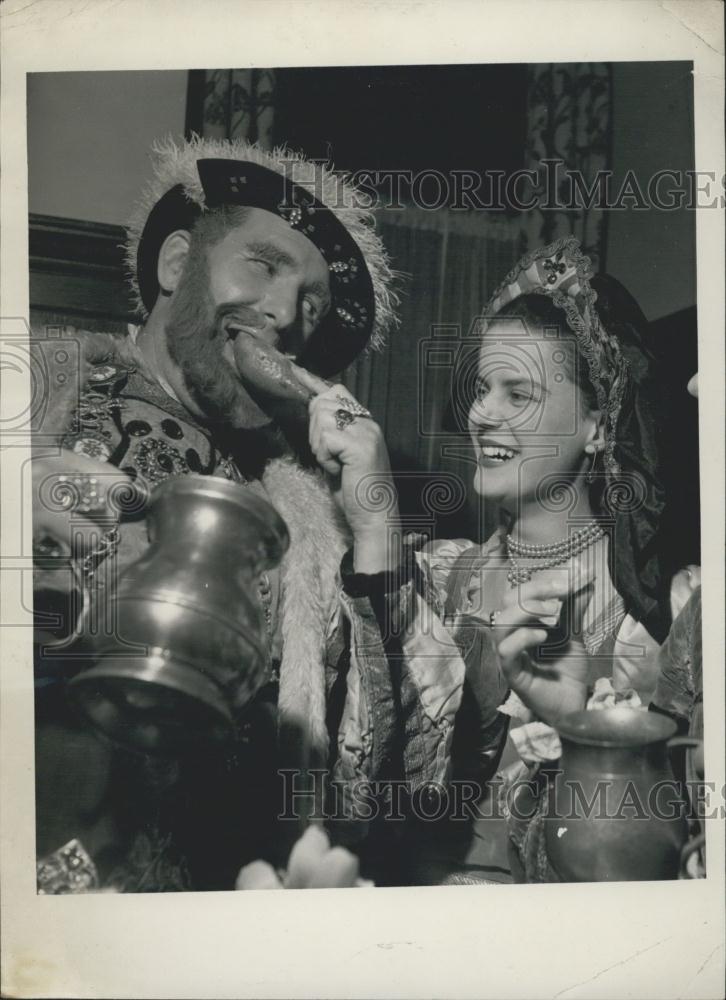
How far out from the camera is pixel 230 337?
3236 mm

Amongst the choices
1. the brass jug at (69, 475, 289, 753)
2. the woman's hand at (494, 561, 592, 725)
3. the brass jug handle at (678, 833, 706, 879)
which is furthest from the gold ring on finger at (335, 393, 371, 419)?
the brass jug handle at (678, 833, 706, 879)

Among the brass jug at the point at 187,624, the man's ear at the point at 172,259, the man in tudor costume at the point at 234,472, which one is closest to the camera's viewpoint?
the brass jug at the point at 187,624

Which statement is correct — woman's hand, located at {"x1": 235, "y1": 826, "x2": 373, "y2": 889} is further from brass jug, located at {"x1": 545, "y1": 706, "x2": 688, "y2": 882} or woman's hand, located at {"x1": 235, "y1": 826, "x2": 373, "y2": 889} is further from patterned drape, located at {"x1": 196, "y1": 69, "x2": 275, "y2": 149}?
patterned drape, located at {"x1": 196, "y1": 69, "x2": 275, "y2": 149}

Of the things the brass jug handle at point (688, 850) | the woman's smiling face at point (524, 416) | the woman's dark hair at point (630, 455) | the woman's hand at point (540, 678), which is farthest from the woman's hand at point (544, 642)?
the brass jug handle at point (688, 850)

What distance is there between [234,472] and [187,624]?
503 mm

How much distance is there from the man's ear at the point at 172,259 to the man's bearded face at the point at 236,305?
0.7 inches

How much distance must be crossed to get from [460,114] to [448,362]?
67cm

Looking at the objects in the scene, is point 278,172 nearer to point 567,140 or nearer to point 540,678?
point 567,140

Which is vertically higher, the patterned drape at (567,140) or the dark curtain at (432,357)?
the patterned drape at (567,140)

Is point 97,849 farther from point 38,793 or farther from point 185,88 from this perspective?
point 185,88

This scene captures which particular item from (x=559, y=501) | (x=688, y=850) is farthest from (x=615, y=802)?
(x=559, y=501)

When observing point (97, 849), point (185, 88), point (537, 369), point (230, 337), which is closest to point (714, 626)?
point (537, 369)

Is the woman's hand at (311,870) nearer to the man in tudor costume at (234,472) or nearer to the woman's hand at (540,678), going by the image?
the man in tudor costume at (234,472)

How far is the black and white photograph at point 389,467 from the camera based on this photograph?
10.3ft
